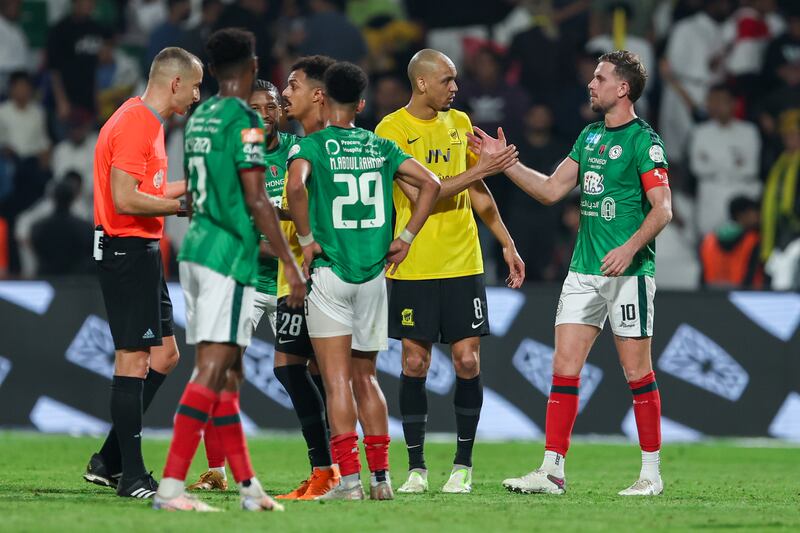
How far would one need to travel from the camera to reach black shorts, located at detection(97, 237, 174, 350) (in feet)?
24.7

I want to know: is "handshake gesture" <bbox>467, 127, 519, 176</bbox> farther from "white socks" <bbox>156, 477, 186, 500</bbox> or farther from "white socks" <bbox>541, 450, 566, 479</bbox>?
"white socks" <bbox>156, 477, 186, 500</bbox>

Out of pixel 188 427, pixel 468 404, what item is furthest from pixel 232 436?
pixel 468 404

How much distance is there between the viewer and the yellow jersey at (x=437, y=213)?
8.17 m

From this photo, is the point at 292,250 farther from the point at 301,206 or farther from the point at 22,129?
the point at 22,129

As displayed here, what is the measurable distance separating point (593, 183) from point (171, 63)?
106 inches

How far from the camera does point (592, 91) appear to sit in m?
8.24

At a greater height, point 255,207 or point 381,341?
point 255,207

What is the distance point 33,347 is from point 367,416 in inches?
223

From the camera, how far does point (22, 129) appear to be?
634 inches

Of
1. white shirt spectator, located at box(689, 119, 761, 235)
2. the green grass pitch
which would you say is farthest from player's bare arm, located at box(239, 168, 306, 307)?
white shirt spectator, located at box(689, 119, 761, 235)

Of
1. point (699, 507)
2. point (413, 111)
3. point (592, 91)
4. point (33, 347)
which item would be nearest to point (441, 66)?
point (413, 111)

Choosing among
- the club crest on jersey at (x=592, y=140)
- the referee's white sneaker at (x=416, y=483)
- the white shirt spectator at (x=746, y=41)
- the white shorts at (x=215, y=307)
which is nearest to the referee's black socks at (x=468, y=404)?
the referee's white sneaker at (x=416, y=483)

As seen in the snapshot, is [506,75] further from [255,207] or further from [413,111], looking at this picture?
[255,207]

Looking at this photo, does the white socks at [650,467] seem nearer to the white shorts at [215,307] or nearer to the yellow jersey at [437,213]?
the yellow jersey at [437,213]
